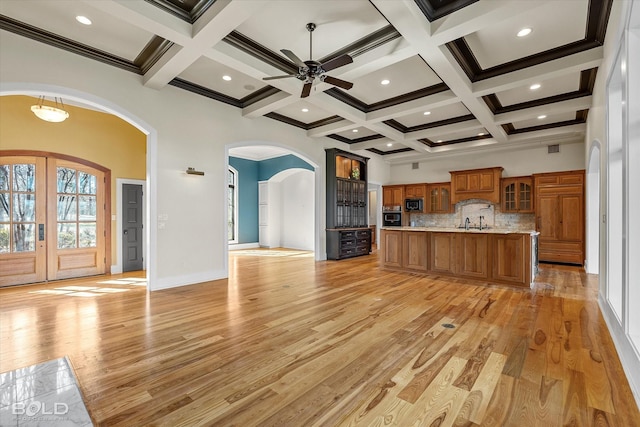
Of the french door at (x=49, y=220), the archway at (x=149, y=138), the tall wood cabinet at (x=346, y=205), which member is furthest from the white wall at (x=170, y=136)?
the tall wood cabinet at (x=346, y=205)

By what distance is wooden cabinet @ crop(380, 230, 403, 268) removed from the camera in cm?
641

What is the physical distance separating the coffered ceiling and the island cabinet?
2.47 meters

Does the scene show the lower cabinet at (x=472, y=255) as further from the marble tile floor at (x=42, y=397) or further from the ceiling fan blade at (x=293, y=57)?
the marble tile floor at (x=42, y=397)

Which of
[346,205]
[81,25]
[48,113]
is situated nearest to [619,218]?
[346,205]

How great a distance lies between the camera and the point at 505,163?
851cm

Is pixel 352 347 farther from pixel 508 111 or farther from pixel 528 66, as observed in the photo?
pixel 508 111

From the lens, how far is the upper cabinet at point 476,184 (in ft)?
26.9

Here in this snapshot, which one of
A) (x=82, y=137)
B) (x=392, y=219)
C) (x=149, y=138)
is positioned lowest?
(x=392, y=219)

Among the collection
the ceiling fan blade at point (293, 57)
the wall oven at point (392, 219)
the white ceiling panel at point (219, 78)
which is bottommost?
the wall oven at point (392, 219)

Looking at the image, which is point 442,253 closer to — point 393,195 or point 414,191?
point 414,191

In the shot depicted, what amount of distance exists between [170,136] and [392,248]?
16.0ft

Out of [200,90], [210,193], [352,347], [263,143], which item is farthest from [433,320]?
[200,90]

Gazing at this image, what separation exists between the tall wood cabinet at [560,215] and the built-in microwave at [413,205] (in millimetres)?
3095

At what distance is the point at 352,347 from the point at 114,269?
5.86 m
